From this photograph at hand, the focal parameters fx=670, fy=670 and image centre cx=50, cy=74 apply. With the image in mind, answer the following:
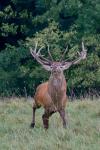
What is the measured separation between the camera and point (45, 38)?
24297 mm

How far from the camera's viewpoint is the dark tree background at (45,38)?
2384 cm

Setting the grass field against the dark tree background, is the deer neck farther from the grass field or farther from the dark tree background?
the dark tree background

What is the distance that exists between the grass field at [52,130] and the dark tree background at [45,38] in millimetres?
9012

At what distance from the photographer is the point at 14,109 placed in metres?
13.8

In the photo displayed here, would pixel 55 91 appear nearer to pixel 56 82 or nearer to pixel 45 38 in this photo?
pixel 56 82

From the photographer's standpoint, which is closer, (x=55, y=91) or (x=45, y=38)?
(x=55, y=91)

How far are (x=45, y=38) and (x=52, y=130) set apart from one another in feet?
46.4

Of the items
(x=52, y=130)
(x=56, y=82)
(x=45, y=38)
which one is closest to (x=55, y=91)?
(x=56, y=82)

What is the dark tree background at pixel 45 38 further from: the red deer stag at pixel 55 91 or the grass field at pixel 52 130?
the red deer stag at pixel 55 91

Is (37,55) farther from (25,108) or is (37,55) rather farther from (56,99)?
(25,108)

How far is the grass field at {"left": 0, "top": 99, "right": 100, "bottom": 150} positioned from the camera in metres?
9.13

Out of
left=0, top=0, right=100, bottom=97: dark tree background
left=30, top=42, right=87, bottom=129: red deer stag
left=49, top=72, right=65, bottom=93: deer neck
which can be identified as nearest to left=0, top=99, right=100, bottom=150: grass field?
left=30, top=42, right=87, bottom=129: red deer stag

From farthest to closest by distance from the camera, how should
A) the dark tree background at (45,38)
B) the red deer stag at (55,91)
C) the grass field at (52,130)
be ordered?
1. the dark tree background at (45,38)
2. the red deer stag at (55,91)
3. the grass field at (52,130)

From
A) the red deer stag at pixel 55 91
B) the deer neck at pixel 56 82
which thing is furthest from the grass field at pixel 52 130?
the deer neck at pixel 56 82
